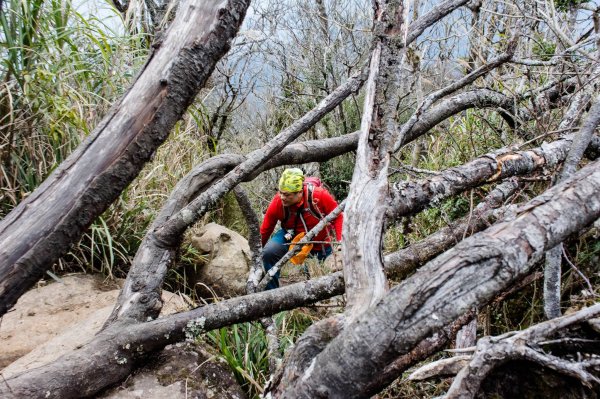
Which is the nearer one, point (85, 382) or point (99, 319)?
point (85, 382)

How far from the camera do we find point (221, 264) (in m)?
4.59

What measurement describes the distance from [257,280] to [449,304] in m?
2.26

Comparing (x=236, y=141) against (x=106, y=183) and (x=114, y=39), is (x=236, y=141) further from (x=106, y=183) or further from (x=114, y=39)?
(x=106, y=183)

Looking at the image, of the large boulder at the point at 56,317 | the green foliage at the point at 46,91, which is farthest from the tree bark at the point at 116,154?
the green foliage at the point at 46,91

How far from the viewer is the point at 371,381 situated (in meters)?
1.03

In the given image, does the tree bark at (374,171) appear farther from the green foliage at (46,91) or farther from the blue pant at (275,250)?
the blue pant at (275,250)

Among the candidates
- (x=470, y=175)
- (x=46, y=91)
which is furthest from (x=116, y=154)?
(x=46, y=91)

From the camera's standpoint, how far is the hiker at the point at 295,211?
4809mm

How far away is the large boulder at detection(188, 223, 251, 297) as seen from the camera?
4520 millimetres

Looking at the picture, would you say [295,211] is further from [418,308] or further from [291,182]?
[418,308]

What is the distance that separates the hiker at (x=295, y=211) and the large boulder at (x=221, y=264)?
37cm

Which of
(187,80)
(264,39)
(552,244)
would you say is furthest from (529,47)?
(264,39)

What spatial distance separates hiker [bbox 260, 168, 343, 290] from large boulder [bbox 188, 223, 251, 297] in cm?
37

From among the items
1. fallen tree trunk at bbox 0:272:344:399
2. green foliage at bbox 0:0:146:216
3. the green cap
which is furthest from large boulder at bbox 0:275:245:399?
the green cap
